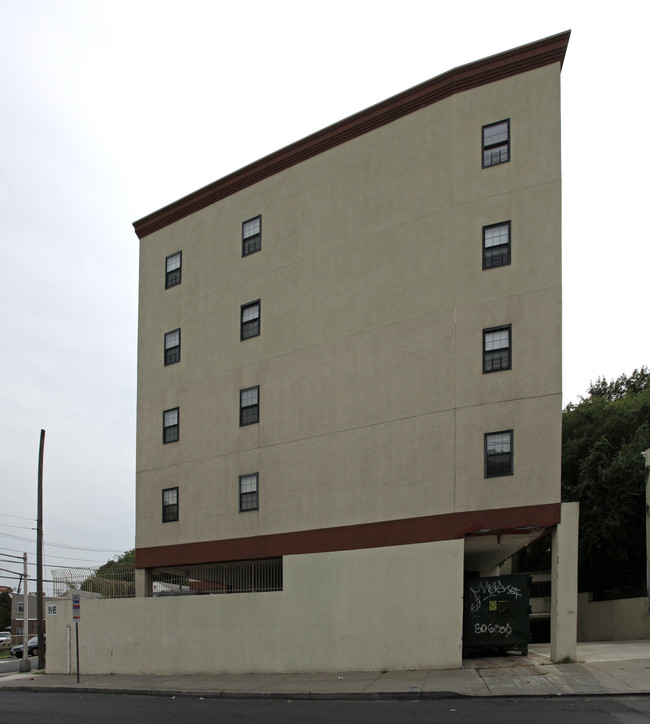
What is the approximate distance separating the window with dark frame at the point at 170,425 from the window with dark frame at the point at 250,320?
461 cm

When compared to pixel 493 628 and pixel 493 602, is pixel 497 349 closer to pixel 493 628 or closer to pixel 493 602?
pixel 493 602

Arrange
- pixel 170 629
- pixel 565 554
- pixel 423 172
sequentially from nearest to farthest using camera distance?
1. pixel 565 554
2. pixel 423 172
3. pixel 170 629

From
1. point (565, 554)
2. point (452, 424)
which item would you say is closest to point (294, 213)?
point (452, 424)

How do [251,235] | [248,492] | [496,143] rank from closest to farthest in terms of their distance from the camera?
[496,143], [248,492], [251,235]

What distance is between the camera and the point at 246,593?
2597 cm

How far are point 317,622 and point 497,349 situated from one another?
31.8 ft

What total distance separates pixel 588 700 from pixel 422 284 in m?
12.5

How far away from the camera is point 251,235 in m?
30.1

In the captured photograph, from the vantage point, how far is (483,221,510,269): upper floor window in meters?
22.9

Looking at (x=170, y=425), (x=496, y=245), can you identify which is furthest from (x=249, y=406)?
(x=496, y=245)

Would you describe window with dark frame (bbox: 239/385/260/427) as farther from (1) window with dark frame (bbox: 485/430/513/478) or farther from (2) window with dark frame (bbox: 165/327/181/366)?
(1) window with dark frame (bbox: 485/430/513/478)

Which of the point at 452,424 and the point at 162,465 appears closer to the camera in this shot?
the point at 452,424

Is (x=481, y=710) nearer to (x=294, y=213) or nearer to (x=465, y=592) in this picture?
(x=465, y=592)

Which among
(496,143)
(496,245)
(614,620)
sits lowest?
(614,620)
